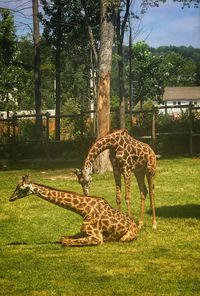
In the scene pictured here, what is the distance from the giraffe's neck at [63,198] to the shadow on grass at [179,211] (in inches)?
135

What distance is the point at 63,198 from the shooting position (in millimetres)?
9227

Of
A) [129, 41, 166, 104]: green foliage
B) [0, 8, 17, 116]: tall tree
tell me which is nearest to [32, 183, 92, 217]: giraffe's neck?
[0, 8, 17, 116]: tall tree

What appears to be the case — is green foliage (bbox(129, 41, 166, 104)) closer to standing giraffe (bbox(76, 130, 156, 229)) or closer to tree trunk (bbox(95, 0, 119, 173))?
tree trunk (bbox(95, 0, 119, 173))

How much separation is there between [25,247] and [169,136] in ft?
56.9

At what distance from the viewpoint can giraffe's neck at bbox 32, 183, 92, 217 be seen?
30.2 feet

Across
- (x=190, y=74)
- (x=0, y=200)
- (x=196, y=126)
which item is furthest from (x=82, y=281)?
(x=190, y=74)

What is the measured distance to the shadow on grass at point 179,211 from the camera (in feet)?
39.7

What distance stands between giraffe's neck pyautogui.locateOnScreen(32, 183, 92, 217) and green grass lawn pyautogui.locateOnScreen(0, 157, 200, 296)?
732mm

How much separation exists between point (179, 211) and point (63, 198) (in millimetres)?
4383

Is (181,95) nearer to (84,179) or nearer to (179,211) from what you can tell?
(179,211)

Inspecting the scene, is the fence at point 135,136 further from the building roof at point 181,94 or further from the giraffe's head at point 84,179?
the building roof at point 181,94

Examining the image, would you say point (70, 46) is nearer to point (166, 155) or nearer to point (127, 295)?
point (166, 155)

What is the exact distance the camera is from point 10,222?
12336 millimetres

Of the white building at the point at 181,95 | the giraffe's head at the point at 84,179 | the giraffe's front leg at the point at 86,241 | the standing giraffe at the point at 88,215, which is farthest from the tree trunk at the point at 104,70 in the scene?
the white building at the point at 181,95
